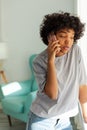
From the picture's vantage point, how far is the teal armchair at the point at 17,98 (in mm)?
2824

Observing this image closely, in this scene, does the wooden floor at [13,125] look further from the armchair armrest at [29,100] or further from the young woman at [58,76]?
the young woman at [58,76]

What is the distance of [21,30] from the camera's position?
3801 millimetres

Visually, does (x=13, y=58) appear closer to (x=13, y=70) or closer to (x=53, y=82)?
(x=13, y=70)

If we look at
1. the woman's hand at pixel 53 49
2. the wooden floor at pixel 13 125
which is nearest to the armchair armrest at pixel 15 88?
the wooden floor at pixel 13 125

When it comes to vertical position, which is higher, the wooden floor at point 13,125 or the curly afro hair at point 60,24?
the curly afro hair at point 60,24

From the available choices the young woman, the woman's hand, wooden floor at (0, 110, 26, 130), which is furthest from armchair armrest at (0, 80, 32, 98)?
the woman's hand

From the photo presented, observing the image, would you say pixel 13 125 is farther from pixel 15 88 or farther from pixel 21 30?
pixel 21 30

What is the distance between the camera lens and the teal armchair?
9.27ft

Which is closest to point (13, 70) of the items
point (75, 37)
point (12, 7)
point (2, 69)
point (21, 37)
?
point (2, 69)

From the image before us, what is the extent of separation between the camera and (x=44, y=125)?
4.13 ft

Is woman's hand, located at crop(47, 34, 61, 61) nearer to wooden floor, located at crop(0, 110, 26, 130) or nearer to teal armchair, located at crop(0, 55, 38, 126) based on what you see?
teal armchair, located at crop(0, 55, 38, 126)

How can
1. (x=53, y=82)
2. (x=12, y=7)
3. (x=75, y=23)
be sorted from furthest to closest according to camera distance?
(x=12, y=7), (x=75, y=23), (x=53, y=82)

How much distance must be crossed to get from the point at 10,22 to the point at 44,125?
278cm

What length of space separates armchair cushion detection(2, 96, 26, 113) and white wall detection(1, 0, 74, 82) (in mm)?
798
